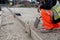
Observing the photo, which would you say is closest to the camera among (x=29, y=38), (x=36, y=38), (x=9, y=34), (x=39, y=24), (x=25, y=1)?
(x=36, y=38)

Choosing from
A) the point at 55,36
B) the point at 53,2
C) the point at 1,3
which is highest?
the point at 53,2

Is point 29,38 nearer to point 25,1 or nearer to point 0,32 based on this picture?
point 0,32

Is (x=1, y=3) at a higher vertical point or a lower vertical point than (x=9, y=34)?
lower

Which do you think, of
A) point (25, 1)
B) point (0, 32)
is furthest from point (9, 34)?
point (25, 1)

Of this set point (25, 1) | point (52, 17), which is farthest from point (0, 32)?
point (25, 1)

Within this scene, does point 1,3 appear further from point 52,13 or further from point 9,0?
point 52,13

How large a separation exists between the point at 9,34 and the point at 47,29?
56.1 inches

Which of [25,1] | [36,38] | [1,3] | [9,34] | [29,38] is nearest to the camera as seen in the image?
[36,38]

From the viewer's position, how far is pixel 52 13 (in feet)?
25.0

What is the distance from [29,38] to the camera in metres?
7.47

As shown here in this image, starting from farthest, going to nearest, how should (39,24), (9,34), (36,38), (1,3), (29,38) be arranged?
(1,3), (39,24), (9,34), (29,38), (36,38)

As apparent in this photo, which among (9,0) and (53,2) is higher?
(53,2)

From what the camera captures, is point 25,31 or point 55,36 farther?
point 25,31

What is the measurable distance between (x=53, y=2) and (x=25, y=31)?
1.61 metres
